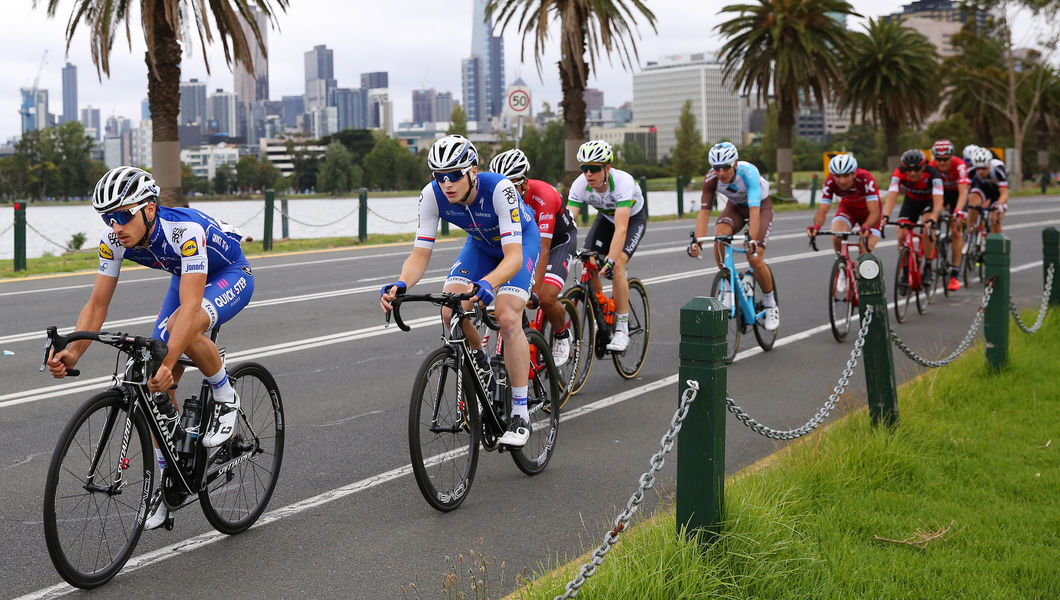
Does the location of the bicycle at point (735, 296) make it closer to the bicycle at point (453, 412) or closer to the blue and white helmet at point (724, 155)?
the blue and white helmet at point (724, 155)

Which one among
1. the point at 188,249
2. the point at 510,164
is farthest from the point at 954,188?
the point at 188,249

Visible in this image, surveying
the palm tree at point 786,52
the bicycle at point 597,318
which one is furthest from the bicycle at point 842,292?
the palm tree at point 786,52

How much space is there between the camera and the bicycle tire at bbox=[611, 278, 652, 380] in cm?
927

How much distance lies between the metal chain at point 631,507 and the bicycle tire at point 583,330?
4.11m

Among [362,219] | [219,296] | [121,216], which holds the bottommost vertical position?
[219,296]

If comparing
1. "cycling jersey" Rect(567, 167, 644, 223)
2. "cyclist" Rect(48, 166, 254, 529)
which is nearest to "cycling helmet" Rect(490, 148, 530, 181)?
"cycling jersey" Rect(567, 167, 644, 223)

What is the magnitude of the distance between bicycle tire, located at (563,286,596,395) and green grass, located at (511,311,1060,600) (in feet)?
7.85

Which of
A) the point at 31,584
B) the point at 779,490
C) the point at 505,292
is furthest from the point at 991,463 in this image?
the point at 31,584

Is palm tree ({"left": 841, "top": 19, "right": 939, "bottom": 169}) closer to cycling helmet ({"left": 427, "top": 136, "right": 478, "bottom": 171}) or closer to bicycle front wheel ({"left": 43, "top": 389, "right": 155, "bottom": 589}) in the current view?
cycling helmet ({"left": 427, "top": 136, "right": 478, "bottom": 171})

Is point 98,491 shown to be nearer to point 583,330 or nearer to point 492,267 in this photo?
point 492,267

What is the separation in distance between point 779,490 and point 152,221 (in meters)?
3.24

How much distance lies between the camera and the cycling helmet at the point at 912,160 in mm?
12906

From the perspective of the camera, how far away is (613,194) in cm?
881

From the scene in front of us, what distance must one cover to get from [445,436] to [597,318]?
326cm
